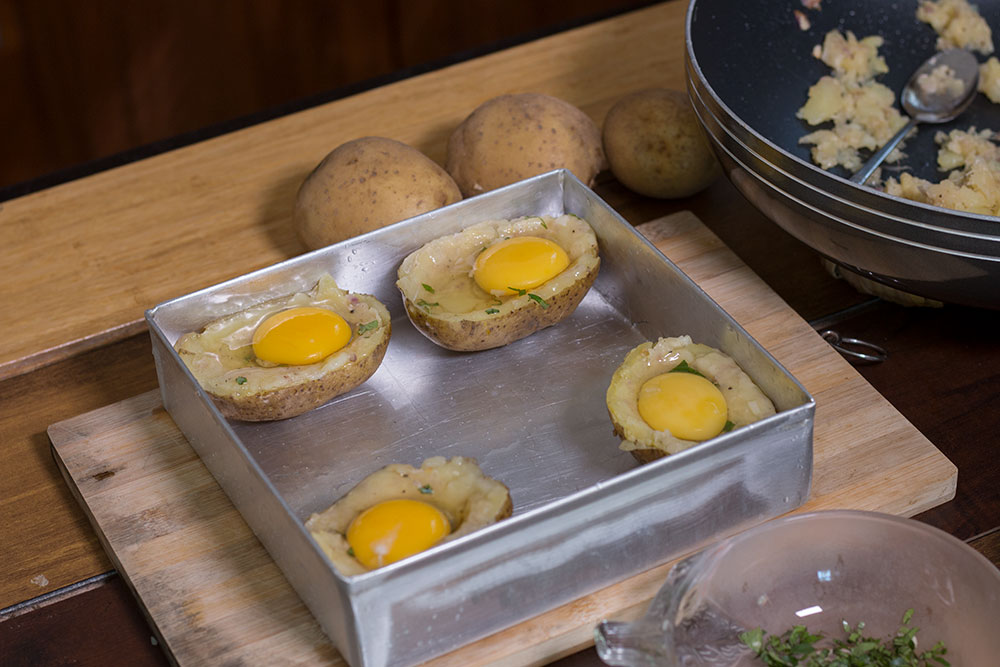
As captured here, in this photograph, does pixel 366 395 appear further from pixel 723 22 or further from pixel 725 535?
pixel 723 22

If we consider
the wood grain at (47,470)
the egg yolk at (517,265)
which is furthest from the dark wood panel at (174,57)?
the egg yolk at (517,265)

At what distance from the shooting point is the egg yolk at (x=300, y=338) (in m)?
1.45

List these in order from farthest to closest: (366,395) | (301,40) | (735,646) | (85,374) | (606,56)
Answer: (301,40)
(606,56)
(85,374)
(366,395)
(735,646)

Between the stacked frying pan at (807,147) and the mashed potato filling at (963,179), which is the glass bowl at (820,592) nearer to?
the stacked frying pan at (807,147)

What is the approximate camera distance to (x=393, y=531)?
1.22m

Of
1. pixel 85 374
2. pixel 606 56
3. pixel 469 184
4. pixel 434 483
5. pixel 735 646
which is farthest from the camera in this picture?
pixel 606 56

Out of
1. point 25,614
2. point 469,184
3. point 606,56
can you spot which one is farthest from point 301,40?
point 25,614

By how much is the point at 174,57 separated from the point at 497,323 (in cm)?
213

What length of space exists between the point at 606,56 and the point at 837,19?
44cm

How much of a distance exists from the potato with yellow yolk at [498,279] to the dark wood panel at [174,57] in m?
1.63

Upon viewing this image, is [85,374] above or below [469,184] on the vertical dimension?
below

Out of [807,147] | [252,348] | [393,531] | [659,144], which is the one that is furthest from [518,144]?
[393,531]

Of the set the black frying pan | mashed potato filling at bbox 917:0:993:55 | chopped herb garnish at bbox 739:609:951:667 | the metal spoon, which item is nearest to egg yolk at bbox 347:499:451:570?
chopped herb garnish at bbox 739:609:951:667

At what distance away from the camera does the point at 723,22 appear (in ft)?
6.05
